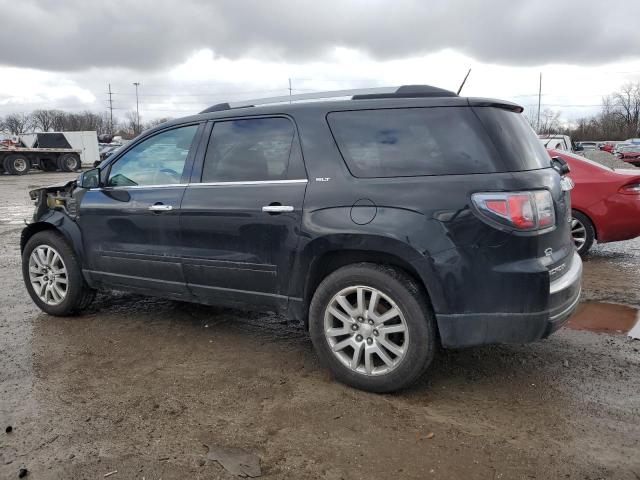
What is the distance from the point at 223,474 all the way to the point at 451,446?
1.16 meters

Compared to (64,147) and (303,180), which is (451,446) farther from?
(64,147)

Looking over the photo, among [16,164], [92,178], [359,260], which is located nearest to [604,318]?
[359,260]

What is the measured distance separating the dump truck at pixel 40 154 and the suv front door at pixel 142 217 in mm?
28737

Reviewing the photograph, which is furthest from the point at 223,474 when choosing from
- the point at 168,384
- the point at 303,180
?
the point at 303,180

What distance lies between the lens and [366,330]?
3.34m

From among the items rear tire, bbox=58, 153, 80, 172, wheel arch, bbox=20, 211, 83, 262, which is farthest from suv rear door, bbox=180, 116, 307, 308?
rear tire, bbox=58, 153, 80, 172

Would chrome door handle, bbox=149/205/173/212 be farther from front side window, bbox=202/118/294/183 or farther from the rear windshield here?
the rear windshield

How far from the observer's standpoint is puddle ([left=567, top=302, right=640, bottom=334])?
4523mm

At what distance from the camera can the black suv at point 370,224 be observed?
304 centimetres

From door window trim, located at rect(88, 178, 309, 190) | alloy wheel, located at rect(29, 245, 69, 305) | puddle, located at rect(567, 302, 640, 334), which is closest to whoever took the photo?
door window trim, located at rect(88, 178, 309, 190)

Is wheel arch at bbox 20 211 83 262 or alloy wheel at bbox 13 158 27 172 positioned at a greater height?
alloy wheel at bbox 13 158 27 172

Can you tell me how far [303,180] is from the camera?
11.6ft

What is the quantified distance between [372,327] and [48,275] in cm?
325

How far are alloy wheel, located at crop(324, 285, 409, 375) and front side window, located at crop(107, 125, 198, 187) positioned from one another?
5.54 feet
